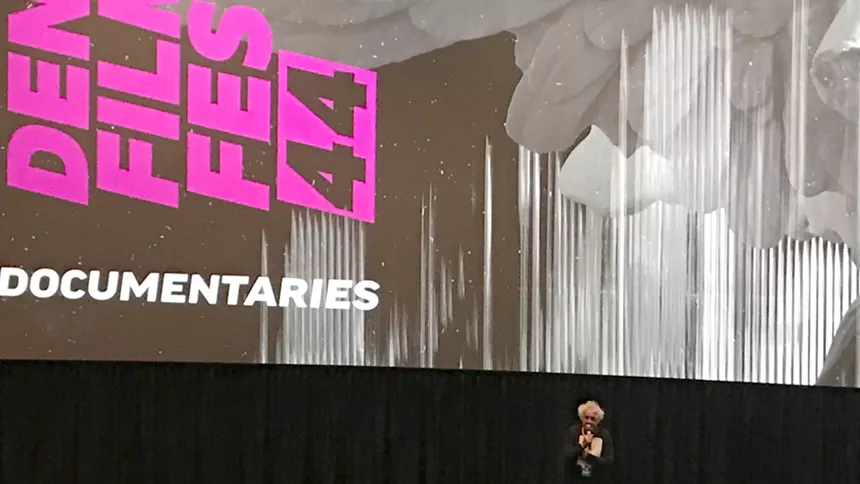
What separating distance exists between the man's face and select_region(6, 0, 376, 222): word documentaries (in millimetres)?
534

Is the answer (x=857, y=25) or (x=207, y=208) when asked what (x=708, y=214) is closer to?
(x=857, y=25)

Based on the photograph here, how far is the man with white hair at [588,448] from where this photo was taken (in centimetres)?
137

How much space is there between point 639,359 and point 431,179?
1.60 feet

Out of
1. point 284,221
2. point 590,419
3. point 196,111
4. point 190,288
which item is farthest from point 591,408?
point 196,111

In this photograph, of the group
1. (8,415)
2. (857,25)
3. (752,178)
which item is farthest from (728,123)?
(8,415)

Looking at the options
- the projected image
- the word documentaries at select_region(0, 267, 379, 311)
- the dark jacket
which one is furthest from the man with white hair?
the word documentaries at select_region(0, 267, 379, 311)

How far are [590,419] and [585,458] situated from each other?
71 millimetres

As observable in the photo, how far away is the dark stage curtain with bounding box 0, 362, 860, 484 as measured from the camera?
137 cm

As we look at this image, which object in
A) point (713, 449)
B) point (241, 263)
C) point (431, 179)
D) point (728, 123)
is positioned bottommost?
point (713, 449)

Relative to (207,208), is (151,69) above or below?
above

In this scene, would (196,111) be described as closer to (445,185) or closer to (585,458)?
(445,185)

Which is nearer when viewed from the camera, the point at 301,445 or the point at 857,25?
the point at 857,25

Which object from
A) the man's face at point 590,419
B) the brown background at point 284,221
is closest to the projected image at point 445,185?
the brown background at point 284,221

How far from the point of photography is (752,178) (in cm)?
132
